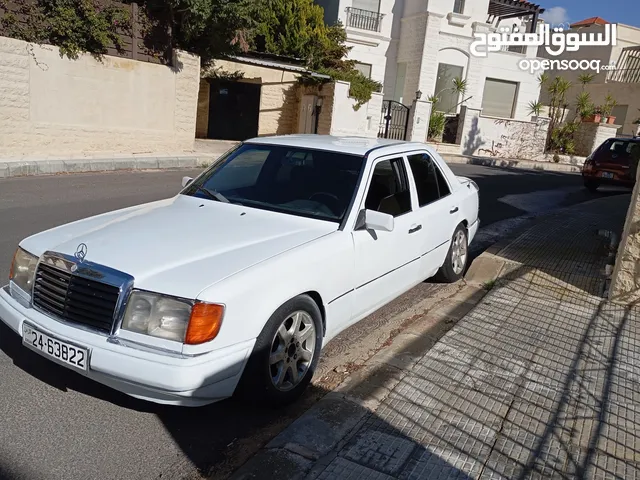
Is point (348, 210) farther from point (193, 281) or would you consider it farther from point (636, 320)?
point (636, 320)

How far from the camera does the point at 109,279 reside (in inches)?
121

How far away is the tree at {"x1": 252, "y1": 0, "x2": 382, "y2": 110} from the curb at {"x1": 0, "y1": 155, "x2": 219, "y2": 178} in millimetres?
7529

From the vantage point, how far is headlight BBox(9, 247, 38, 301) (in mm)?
3457

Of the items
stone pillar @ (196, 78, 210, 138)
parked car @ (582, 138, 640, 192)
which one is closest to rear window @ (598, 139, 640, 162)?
parked car @ (582, 138, 640, 192)

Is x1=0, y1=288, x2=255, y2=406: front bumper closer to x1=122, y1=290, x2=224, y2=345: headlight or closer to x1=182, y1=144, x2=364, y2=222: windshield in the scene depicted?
x1=122, y1=290, x2=224, y2=345: headlight

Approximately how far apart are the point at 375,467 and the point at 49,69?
1399 centimetres

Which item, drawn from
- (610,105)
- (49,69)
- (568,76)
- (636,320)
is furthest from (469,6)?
(636,320)

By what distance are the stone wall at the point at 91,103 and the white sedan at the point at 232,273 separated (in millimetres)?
10534

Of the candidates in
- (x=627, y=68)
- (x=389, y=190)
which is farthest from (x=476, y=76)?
(x=389, y=190)

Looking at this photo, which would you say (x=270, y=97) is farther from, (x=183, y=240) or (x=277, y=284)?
(x=277, y=284)

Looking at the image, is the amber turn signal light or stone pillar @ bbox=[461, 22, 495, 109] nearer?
the amber turn signal light

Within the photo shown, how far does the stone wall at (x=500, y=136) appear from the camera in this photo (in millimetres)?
25797

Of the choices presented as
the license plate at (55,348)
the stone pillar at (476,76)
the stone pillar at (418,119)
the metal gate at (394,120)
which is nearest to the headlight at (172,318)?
the license plate at (55,348)

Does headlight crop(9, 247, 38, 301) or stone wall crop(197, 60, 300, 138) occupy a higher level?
stone wall crop(197, 60, 300, 138)
